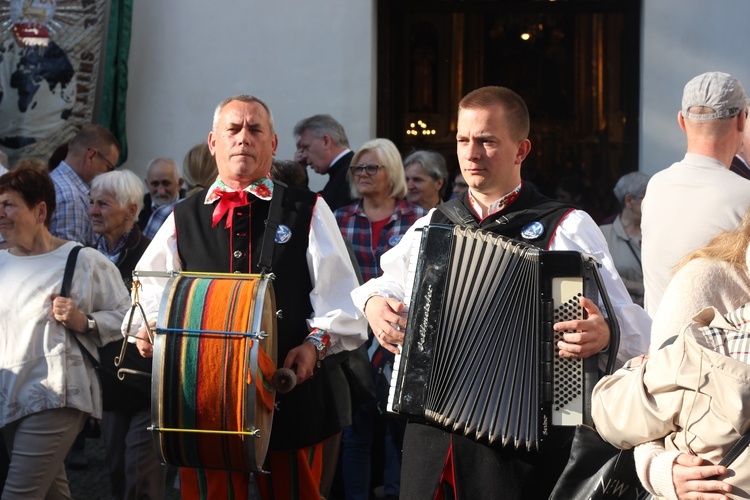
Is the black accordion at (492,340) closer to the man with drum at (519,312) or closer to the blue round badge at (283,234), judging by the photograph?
the man with drum at (519,312)

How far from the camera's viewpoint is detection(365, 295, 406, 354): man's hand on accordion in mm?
3764

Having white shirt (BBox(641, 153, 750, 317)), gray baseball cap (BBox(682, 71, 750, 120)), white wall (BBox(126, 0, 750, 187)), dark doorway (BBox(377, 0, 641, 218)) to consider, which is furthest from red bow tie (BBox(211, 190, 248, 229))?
dark doorway (BBox(377, 0, 641, 218))

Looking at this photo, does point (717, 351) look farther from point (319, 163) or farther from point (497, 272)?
point (319, 163)

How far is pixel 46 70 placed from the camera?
348 inches

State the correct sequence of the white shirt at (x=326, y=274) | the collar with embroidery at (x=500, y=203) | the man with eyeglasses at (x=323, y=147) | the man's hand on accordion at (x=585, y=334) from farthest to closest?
the man with eyeglasses at (x=323, y=147)
the white shirt at (x=326, y=274)
the collar with embroidery at (x=500, y=203)
the man's hand on accordion at (x=585, y=334)

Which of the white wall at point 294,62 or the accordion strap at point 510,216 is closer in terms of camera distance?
the accordion strap at point 510,216

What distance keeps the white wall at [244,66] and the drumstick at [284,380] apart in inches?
184

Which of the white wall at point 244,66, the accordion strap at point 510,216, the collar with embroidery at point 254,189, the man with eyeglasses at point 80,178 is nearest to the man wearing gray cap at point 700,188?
the accordion strap at point 510,216

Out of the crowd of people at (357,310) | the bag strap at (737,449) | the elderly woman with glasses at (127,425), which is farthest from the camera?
the elderly woman with glasses at (127,425)

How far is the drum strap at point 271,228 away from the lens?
435cm

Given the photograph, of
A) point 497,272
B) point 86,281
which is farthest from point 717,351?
point 86,281

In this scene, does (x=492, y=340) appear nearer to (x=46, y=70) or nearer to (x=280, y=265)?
(x=280, y=265)

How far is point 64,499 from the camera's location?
5293mm

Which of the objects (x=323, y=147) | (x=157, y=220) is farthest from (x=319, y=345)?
(x=323, y=147)
